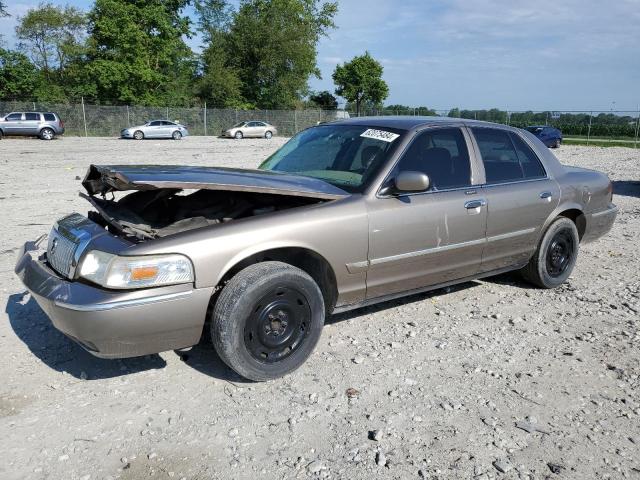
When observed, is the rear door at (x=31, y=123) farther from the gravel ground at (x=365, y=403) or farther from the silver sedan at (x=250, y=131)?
the gravel ground at (x=365, y=403)

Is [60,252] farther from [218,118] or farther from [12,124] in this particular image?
[218,118]

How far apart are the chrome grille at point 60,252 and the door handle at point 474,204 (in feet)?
9.37

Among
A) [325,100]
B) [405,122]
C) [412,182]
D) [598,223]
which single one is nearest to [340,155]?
[405,122]

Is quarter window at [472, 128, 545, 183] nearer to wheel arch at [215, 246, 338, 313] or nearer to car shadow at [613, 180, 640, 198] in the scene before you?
wheel arch at [215, 246, 338, 313]

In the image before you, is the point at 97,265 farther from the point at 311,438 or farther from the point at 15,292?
the point at 15,292

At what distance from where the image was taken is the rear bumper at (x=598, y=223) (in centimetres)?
558

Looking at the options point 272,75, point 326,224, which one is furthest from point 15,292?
point 272,75

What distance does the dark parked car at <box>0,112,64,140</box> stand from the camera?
3059cm

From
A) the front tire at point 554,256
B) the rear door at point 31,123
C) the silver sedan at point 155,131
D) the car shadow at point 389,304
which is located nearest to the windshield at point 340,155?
the car shadow at point 389,304

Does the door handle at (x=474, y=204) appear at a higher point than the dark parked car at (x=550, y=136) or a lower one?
lower

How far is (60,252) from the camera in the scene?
11.3 ft

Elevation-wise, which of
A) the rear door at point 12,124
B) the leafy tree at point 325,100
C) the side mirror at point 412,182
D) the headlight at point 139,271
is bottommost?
the headlight at point 139,271

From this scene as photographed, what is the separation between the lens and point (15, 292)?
15.9 feet

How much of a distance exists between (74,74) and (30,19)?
1119 cm
